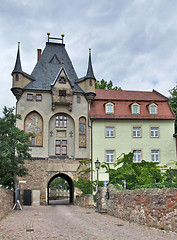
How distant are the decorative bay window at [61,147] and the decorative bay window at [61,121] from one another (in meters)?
1.71

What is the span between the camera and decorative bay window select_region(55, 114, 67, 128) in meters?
34.4

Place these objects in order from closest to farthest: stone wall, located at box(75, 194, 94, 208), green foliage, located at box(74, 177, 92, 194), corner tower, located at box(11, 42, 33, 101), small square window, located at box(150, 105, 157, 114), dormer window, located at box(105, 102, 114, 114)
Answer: stone wall, located at box(75, 194, 94, 208), green foliage, located at box(74, 177, 92, 194), corner tower, located at box(11, 42, 33, 101), dormer window, located at box(105, 102, 114, 114), small square window, located at box(150, 105, 157, 114)

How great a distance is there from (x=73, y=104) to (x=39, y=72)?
5.70 meters

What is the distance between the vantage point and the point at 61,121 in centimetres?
3453

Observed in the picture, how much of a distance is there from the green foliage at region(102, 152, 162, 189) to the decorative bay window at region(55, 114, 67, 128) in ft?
21.2

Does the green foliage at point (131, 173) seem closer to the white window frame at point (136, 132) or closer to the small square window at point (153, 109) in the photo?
the white window frame at point (136, 132)

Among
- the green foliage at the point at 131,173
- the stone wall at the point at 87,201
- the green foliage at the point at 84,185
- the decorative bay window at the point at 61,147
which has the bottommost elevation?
the stone wall at the point at 87,201

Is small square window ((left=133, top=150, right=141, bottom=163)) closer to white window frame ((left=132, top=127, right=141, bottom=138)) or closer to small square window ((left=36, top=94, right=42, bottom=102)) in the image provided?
white window frame ((left=132, top=127, right=141, bottom=138))

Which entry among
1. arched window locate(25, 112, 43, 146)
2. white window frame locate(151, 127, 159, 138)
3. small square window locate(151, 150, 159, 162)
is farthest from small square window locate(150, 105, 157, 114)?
arched window locate(25, 112, 43, 146)

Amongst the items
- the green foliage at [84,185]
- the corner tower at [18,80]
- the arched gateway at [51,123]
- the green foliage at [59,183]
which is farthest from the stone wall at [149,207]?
the green foliage at [59,183]

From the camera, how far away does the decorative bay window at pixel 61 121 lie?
34406 mm

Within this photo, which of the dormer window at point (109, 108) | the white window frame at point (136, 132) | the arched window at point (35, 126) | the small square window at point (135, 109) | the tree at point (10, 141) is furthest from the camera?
the small square window at point (135, 109)

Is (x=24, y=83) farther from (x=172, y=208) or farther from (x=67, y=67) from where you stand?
(x=172, y=208)

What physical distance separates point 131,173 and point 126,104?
9754mm
